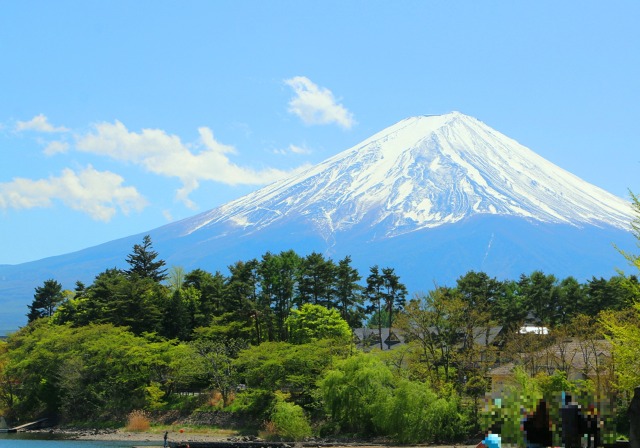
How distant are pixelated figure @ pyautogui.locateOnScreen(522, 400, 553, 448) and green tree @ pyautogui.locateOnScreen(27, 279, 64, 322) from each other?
220 ft

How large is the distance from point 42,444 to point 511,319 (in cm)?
3377

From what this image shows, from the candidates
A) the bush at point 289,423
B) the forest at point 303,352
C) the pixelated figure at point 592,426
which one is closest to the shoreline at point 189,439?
the bush at point 289,423

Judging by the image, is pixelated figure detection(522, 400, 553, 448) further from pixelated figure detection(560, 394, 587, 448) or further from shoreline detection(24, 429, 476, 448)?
shoreline detection(24, 429, 476, 448)

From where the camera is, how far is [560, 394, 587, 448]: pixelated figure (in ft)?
33.9

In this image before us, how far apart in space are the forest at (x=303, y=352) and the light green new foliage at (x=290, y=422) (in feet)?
0.27

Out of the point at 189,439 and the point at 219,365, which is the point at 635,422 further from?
the point at 219,365

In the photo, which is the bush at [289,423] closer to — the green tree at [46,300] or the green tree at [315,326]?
the green tree at [315,326]

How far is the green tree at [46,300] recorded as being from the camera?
70500 mm

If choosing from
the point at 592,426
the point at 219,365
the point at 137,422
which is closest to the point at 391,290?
the point at 219,365

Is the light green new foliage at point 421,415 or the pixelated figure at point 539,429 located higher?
the pixelated figure at point 539,429

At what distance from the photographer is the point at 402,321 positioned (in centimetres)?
3428

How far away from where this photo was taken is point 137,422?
140 ft

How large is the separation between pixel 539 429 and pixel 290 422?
91.4 ft

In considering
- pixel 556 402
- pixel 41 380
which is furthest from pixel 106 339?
pixel 556 402
